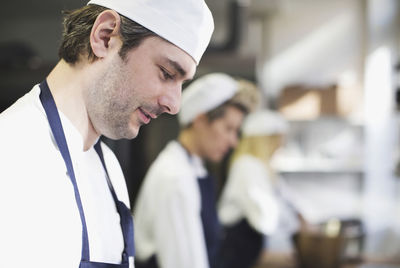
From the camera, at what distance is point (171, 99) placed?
2.68 ft

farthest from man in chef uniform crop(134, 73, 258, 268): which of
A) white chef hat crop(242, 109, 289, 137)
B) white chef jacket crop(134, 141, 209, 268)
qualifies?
white chef hat crop(242, 109, 289, 137)

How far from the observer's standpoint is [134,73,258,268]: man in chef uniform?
4.37ft

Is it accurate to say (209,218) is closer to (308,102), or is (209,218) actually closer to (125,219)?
(125,219)

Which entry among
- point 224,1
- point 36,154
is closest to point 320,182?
point 224,1

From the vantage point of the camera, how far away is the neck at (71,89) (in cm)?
78

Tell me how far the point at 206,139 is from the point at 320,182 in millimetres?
2956

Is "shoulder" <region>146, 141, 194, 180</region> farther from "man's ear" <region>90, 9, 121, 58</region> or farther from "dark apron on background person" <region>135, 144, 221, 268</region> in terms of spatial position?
"man's ear" <region>90, 9, 121, 58</region>

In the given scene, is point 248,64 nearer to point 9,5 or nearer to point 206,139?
point 206,139

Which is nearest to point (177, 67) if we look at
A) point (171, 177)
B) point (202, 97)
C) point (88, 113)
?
point (88, 113)

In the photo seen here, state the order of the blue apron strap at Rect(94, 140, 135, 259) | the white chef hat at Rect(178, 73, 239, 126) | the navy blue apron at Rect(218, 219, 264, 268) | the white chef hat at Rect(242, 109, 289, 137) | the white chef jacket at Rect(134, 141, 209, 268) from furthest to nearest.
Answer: the white chef hat at Rect(242, 109, 289, 137)
the navy blue apron at Rect(218, 219, 264, 268)
the white chef hat at Rect(178, 73, 239, 126)
the white chef jacket at Rect(134, 141, 209, 268)
the blue apron strap at Rect(94, 140, 135, 259)

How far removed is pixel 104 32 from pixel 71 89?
10cm

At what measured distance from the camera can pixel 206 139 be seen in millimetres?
1654

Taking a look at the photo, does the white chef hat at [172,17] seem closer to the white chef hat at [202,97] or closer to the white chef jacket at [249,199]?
the white chef hat at [202,97]

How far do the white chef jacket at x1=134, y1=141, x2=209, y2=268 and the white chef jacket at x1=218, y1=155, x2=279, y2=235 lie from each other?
3.63ft
